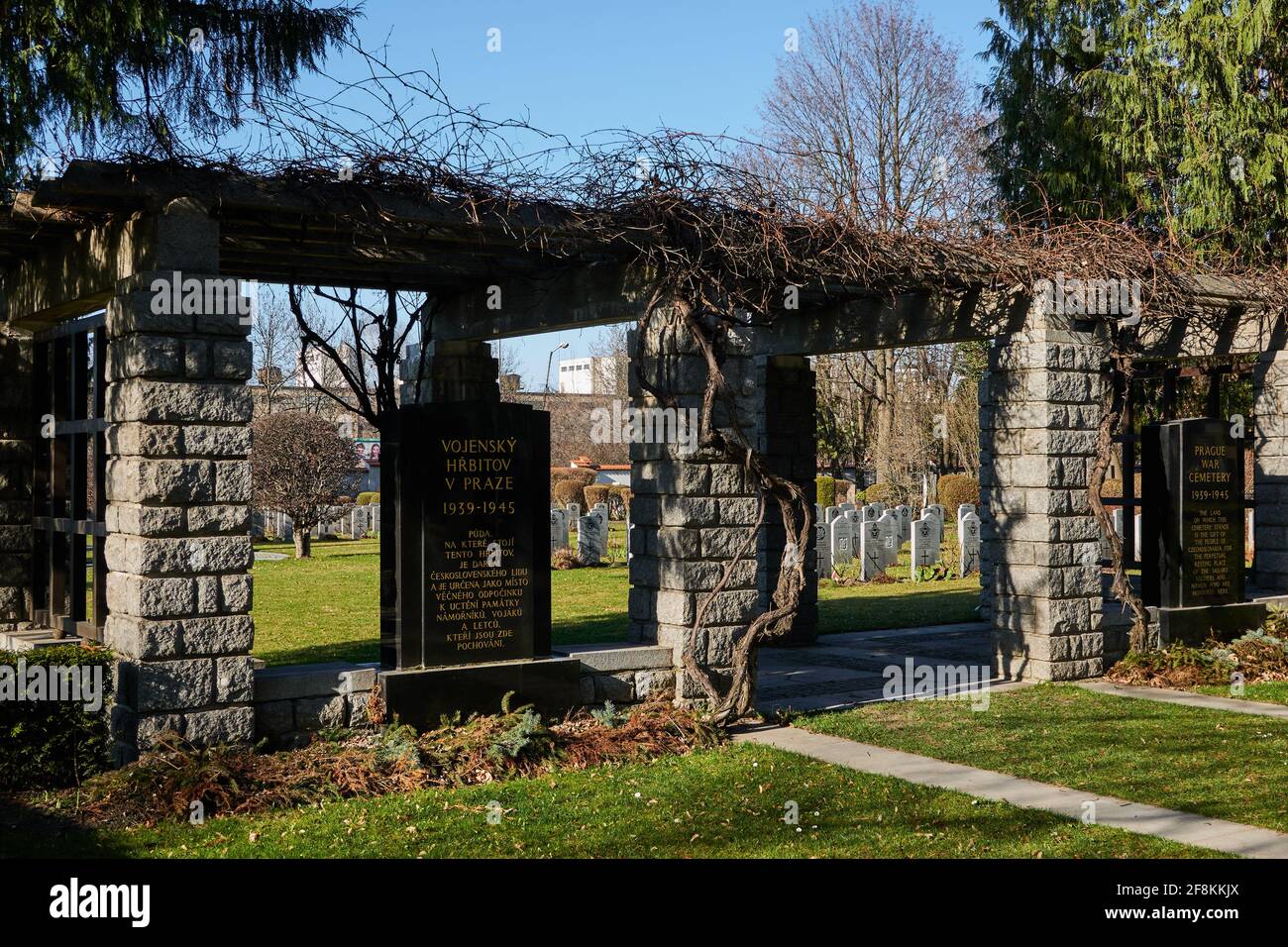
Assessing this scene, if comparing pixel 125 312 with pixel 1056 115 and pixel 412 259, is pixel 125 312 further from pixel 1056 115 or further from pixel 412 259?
pixel 1056 115

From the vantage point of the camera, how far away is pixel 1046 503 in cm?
1103

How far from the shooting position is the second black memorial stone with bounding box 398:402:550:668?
26.3 feet

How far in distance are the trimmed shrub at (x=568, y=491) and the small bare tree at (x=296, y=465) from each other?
14.5 m

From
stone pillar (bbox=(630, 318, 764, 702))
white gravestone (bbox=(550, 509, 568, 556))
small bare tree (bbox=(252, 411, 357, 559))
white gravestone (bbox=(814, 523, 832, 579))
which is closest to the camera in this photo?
stone pillar (bbox=(630, 318, 764, 702))

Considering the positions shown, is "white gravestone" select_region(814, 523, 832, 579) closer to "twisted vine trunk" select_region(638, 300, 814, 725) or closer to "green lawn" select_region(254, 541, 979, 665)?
"green lawn" select_region(254, 541, 979, 665)

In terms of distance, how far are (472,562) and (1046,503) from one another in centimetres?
556

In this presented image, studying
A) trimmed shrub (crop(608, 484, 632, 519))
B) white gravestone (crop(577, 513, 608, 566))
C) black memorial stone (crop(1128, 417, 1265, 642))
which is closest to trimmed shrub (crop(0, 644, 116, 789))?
black memorial stone (crop(1128, 417, 1265, 642))

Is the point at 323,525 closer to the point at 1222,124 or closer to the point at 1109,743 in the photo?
the point at 1222,124

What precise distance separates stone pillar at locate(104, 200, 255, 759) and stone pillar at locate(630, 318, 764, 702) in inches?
123

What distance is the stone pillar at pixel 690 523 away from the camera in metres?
9.16

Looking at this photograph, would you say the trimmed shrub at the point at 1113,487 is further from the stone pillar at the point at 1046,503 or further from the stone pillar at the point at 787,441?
the stone pillar at the point at 1046,503

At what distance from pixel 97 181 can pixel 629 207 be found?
3445mm

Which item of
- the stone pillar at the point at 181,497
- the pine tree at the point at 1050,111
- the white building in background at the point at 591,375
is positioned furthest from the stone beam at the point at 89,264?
the white building in background at the point at 591,375

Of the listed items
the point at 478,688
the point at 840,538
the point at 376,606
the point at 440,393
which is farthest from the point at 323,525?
the point at 478,688
